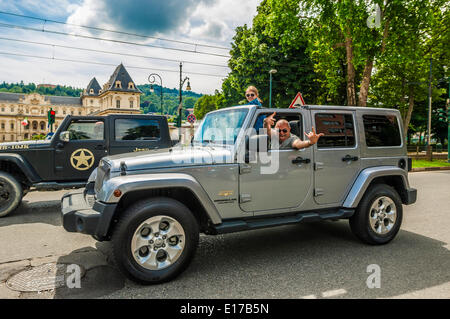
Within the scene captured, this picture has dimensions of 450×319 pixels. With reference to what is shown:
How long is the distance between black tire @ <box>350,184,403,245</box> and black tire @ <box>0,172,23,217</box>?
240 inches

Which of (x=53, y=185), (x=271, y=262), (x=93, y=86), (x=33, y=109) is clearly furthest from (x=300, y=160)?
(x=33, y=109)

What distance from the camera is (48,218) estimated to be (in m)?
6.07

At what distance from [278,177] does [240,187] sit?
1.70 feet

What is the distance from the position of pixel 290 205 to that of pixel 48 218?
476cm

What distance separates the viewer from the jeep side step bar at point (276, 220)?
3.51m

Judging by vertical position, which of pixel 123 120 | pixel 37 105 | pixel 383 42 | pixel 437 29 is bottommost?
pixel 123 120

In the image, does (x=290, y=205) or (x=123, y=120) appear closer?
(x=290, y=205)

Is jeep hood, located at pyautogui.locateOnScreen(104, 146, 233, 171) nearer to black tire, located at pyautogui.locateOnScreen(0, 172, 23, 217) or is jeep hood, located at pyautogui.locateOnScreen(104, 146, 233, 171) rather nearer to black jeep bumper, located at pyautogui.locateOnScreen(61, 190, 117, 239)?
black jeep bumper, located at pyautogui.locateOnScreen(61, 190, 117, 239)

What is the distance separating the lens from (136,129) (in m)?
7.33

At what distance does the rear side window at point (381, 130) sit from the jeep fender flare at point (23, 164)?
20.3ft

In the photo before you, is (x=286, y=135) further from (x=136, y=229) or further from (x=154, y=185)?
(x=136, y=229)
